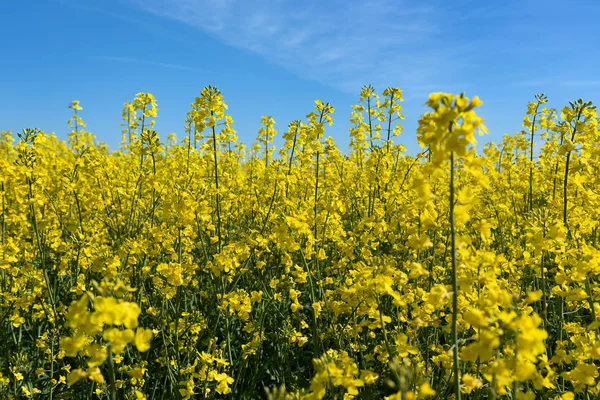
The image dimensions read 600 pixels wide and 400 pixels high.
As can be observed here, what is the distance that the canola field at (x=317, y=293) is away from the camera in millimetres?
1660

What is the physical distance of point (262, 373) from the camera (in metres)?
3.66

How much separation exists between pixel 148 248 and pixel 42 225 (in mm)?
1027

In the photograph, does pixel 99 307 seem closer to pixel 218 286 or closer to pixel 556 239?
pixel 556 239

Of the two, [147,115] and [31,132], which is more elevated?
[147,115]

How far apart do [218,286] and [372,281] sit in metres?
2.49

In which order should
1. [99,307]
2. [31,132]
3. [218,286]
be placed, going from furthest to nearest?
[218,286] < [31,132] < [99,307]

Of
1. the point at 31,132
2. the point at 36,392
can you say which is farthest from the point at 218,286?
the point at 31,132

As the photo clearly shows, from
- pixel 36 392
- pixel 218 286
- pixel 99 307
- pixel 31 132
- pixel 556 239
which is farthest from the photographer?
pixel 218 286

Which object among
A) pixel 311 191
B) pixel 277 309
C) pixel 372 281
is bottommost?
pixel 277 309

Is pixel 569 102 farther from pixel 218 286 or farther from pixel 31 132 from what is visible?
pixel 31 132

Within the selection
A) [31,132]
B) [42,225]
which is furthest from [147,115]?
[42,225]

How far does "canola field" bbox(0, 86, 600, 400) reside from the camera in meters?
1.66

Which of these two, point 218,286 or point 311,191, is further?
point 311,191

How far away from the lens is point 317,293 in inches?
177
